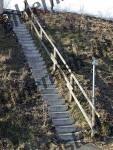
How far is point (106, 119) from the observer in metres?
21.9

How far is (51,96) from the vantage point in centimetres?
2397

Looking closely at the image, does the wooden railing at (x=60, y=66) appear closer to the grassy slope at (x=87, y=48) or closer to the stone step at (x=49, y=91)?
the grassy slope at (x=87, y=48)

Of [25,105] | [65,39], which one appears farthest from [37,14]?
[25,105]

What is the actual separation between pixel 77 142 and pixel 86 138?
42 centimetres

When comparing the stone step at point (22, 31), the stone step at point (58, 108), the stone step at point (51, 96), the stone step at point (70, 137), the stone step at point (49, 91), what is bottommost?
the stone step at point (70, 137)

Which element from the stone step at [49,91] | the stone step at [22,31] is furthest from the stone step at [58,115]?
the stone step at [22,31]

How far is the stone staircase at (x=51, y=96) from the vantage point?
838 inches

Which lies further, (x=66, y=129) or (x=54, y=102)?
(x=54, y=102)

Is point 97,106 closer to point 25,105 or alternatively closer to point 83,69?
point 25,105

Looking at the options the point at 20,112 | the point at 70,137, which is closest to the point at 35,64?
the point at 20,112

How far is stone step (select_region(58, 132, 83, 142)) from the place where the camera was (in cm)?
2088

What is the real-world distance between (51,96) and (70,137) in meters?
3.33

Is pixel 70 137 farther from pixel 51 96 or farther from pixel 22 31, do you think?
pixel 22 31

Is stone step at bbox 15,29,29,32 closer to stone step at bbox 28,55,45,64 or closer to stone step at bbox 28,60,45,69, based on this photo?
stone step at bbox 28,55,45,64
